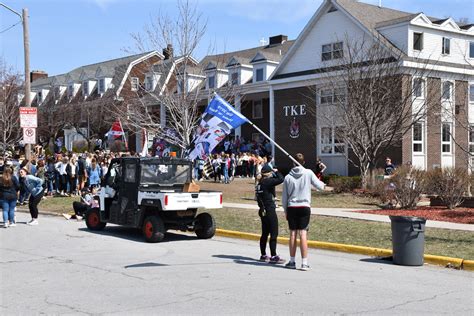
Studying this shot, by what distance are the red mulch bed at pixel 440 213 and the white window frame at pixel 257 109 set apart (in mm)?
25363

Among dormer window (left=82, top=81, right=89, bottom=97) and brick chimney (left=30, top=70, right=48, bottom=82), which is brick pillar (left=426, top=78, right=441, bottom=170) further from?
brick chimney (left=30, top=70, right=48, bottom=82)

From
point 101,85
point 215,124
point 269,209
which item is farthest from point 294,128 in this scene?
point 269,209

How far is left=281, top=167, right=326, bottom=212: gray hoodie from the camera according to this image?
9664mm

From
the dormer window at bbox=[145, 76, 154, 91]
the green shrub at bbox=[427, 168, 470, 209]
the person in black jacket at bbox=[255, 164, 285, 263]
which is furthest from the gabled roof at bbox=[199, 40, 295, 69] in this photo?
the person in black jacket at bbox=[255, 164, 285, 263]

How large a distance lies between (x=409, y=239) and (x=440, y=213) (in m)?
7.10

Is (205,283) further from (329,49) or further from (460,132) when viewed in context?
(460,132)

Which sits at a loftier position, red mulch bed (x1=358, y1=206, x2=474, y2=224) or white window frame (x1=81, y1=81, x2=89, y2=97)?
white window frame (x1=81, y1=81, x2=89, y2=97)

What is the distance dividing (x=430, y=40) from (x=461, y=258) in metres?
25.3

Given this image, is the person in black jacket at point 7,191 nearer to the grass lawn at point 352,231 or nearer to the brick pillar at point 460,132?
the grass lawn at point 352,231

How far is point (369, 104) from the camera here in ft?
77.4

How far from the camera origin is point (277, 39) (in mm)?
45688

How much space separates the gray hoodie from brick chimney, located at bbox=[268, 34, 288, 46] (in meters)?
36.9

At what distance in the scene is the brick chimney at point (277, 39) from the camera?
4550 cm

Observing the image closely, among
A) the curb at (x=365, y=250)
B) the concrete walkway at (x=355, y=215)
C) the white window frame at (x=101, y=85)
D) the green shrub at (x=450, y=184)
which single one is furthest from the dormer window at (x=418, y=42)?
the white window frame at (x=101, y=85)
